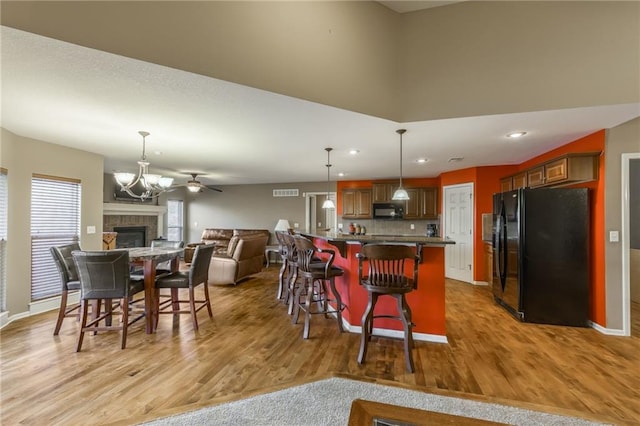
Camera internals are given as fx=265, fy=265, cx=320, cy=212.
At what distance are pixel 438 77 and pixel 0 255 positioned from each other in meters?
5.43

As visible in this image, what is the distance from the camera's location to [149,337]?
2.88 m

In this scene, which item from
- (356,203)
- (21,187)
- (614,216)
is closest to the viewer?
(614,216)

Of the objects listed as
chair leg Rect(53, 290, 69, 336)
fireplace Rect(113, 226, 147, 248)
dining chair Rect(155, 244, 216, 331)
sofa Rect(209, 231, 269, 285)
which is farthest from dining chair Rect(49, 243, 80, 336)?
fireplace Rect(113, 226, 147, 248)

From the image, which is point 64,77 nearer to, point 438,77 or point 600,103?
point 438,77

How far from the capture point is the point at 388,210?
6703 millimetres

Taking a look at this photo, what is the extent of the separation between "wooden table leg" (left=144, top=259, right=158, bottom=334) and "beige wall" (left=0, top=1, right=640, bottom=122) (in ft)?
7.31

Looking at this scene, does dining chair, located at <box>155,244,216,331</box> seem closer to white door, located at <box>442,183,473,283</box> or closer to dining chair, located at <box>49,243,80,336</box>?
dining chair, located at <box>49,243,80,336</box>

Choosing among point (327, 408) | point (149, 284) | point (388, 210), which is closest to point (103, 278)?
point (149, 284)

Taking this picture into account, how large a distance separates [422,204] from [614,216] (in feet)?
11.9

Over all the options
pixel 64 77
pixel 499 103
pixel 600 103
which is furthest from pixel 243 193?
pixel 600 103

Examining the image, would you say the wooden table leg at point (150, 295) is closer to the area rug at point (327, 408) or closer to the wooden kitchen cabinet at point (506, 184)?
the area rug at point (327, 408)

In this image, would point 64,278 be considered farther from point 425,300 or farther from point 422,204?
point 422,204

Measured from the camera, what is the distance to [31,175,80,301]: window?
360cm

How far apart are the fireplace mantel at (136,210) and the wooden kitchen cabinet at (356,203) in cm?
504
